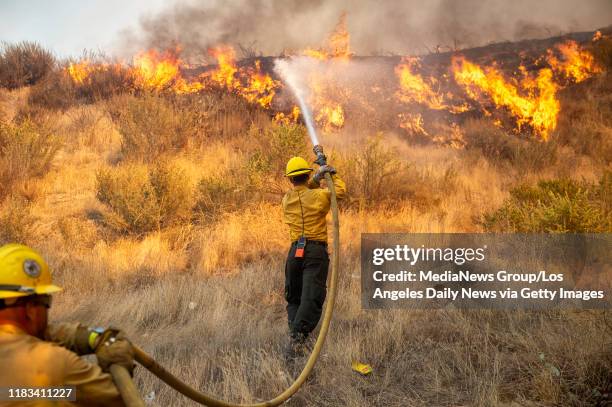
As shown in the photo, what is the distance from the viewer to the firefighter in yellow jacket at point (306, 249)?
445cm

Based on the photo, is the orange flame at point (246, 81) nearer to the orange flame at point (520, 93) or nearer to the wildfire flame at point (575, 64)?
the orange flame at point (520, 93)

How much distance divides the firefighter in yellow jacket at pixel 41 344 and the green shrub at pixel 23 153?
8.29 meters

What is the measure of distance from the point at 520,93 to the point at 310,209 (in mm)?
13458

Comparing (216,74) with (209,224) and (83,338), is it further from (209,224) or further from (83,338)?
(83,338)

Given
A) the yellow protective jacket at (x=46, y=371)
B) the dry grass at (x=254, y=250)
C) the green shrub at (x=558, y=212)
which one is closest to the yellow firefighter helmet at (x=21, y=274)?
the yellow protective jacket at (x=46, y=371)

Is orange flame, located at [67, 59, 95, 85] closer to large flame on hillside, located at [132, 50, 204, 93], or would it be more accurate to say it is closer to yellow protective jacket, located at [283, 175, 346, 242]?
large flame on hillside, located at [132, 50, 204, 93]

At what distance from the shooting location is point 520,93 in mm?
15758

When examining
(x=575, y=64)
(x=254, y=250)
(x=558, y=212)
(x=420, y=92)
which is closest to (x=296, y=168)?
(x=254, y=250)

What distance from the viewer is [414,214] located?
8.32 meters

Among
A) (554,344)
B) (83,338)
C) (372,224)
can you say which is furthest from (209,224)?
(83,338)

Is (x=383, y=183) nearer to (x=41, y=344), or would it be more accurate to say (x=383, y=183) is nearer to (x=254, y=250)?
(x=254, y=250)

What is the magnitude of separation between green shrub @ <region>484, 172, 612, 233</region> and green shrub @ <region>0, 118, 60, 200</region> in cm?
820

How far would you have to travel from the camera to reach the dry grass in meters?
3.86

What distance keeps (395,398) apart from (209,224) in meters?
5.19
